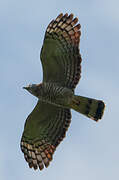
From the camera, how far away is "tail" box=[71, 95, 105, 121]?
14.6 m

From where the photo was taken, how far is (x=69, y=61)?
14.9 m

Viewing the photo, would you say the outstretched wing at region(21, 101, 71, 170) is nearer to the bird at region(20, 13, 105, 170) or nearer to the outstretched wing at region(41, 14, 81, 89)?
the bird at region(20, 13, 105, 170)

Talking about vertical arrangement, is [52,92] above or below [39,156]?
above

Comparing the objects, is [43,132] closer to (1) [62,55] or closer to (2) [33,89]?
(2) [33,89]

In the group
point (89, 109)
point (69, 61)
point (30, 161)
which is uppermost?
point (69, 61)

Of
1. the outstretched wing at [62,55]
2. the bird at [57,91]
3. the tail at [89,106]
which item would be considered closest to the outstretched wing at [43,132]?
the bird at [57,91]

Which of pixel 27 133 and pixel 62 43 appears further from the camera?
pixel 27 133

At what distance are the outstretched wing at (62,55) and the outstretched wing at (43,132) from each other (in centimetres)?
110

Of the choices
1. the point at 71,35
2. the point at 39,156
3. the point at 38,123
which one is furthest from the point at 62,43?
the point at 39,156

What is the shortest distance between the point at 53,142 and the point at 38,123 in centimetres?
84

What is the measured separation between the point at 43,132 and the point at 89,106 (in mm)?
2235

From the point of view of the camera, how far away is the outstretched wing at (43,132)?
50.7ft

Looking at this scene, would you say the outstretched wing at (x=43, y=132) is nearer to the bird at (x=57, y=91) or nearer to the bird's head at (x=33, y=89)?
the bird at (x=57, y=91)

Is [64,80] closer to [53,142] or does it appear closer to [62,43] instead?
[62,43]
